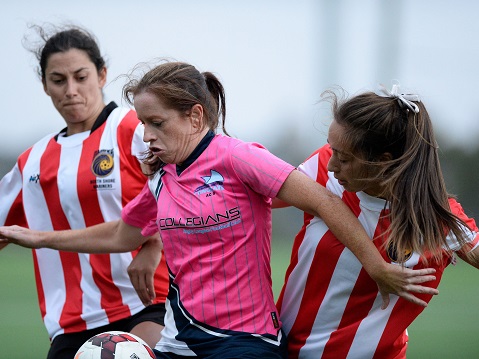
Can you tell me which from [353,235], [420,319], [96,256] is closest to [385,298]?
[353,235]

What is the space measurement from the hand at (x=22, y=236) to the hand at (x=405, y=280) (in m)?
1.39

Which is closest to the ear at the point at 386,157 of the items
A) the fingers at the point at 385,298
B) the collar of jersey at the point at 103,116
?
the fingers at the point at 385,298

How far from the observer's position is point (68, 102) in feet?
12.4

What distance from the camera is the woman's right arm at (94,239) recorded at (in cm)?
321

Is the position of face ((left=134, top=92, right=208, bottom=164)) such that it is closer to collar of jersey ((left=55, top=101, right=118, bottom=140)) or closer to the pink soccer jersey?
the pink soccer jersey

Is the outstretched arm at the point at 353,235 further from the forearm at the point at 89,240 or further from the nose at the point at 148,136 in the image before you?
the forearm at the point at 89,240

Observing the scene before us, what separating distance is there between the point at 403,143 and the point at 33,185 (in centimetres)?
188

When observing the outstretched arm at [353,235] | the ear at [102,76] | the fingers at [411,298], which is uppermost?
the ear at [102,76]

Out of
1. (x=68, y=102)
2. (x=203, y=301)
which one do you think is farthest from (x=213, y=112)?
(x=68, y=102)

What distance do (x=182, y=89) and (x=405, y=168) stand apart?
0.77 meters

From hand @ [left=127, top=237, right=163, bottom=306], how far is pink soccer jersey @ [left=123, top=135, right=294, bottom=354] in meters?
0.56

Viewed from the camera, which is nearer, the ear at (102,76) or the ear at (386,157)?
the ear at (386,157)

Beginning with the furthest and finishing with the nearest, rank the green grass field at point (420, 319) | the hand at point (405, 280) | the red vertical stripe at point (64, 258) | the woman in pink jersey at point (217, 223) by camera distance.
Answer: the green grass field at point (420, 319) < the red vertical stripe at point (64, 258) < the woman in pink jersey at point (217, 223) < the hand at point (405, 280)

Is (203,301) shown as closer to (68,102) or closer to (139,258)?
(139,258)
